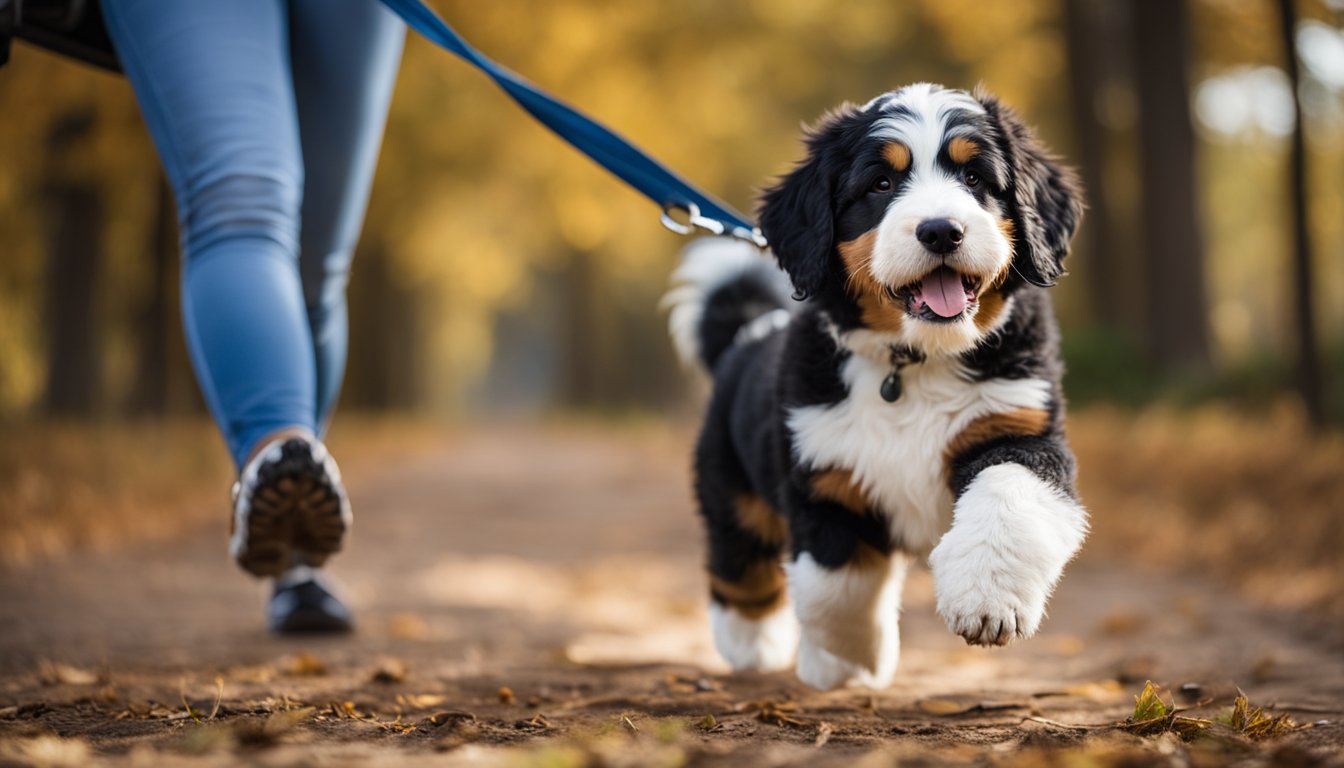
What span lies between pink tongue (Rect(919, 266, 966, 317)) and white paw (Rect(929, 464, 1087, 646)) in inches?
16.0

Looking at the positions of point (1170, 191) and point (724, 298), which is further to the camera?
point (1170, 191)

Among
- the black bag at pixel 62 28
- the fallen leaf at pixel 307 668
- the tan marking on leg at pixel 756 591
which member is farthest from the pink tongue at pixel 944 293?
the black bag at pixel 62 28

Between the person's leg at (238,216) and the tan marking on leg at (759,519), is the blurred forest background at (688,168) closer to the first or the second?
the tan marking on leg at (759,519)

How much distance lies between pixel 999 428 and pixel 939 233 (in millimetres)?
451

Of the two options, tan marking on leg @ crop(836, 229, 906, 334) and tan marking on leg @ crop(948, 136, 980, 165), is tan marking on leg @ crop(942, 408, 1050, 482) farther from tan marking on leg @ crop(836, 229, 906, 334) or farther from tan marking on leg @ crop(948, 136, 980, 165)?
tan marking on leg @ crop(948, 136, 980, 165)

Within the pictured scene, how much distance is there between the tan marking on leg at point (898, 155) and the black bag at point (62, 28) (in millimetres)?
1979

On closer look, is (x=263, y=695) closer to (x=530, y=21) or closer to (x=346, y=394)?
(x=530, y=21)

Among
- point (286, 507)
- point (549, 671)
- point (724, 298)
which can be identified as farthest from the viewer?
point (724, 298)

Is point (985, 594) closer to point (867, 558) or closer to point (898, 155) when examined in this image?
point (867, 558)

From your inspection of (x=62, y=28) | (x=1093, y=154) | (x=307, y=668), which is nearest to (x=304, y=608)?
(x=307, y=668)

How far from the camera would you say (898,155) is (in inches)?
107

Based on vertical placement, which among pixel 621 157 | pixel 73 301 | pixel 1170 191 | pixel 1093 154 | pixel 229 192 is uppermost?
pixel 1093 154

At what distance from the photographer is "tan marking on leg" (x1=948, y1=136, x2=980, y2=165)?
2699 millimetres

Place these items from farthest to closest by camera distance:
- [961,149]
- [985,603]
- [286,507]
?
[961,149] < [286,507] < [985,603]
